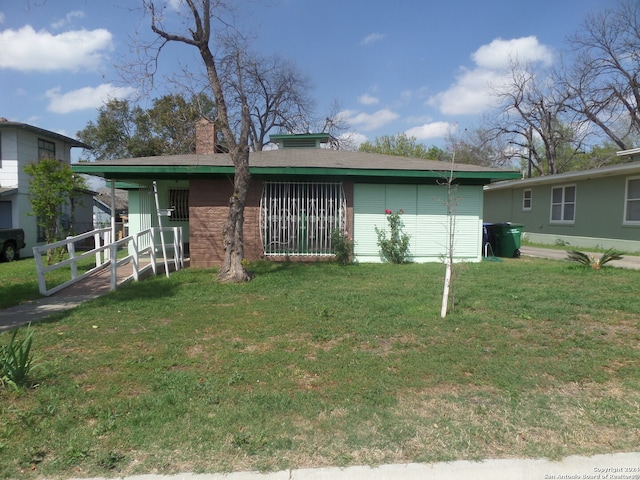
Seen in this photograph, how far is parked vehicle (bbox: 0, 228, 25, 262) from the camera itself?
1545 centimetres

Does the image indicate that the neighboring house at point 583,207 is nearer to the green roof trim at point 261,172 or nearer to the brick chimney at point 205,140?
the green roof trim at point 261,172

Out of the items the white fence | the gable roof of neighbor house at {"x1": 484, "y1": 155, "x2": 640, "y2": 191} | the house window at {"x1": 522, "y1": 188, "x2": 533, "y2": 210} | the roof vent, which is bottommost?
the white fence

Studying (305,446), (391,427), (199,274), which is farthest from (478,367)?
(199,274)

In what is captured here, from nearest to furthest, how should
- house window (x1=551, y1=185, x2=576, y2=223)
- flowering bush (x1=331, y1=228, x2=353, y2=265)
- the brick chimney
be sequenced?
→ flowering bush (x1=331, y1=228, x2=353, y2=265) → the brick chimney → house window (x1=551, y1=185, x2=576, y2=223)

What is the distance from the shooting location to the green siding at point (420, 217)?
11.9 m

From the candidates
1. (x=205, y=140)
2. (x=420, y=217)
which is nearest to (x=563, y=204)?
(x=420, y=217)

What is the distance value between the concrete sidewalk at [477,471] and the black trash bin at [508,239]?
11830mm

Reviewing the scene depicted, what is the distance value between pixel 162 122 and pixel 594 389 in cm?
3543

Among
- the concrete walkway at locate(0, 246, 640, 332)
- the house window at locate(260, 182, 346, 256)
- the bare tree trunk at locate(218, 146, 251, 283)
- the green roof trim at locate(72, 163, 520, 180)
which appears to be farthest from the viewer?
the house window at locate(260, 182, 346, 256)

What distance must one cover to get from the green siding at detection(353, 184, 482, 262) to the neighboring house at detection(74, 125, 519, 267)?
30 millimetres

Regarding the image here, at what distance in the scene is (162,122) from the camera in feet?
109

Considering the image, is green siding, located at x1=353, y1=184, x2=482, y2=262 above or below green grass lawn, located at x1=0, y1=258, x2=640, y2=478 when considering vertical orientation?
above

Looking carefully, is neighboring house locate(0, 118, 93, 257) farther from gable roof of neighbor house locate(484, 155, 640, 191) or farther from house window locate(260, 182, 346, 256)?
gable roof of neighbor house locate(484, 155, 640, 191)

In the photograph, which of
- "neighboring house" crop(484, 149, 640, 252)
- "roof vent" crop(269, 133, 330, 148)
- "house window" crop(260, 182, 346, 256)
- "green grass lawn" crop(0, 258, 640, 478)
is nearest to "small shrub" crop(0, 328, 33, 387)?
"green grass lawn" crop(0, 258, 640, 478)
